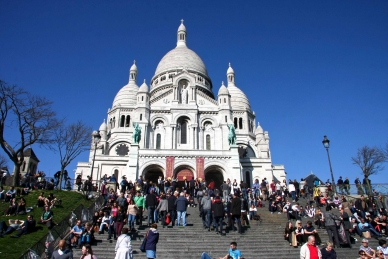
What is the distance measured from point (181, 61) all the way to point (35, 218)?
142 feet

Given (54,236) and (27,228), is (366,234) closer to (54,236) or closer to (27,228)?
(54,236)

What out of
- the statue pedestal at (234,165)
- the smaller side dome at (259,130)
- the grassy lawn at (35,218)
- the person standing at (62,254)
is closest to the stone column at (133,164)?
the statue pedestal at (234,165)

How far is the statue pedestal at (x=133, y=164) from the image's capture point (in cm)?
3262

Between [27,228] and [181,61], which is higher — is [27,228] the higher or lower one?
the lower one

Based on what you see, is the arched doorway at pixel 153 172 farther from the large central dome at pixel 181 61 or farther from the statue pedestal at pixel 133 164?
the large central dome at pixel 181 61

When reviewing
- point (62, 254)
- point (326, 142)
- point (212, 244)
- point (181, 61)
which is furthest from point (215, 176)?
point (62, 254)

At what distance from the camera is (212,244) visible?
1286 centimetres

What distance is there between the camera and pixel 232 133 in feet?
116

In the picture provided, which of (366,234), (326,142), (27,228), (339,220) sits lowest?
(366,234)

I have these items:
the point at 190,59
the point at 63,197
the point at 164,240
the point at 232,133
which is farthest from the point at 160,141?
the point at 164,240

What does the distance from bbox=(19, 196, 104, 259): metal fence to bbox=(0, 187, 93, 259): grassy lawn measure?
0.94 meters

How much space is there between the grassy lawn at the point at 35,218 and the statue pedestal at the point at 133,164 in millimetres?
10472

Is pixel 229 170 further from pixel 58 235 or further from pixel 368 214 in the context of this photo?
pixel 58 235

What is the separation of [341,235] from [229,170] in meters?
20.6
